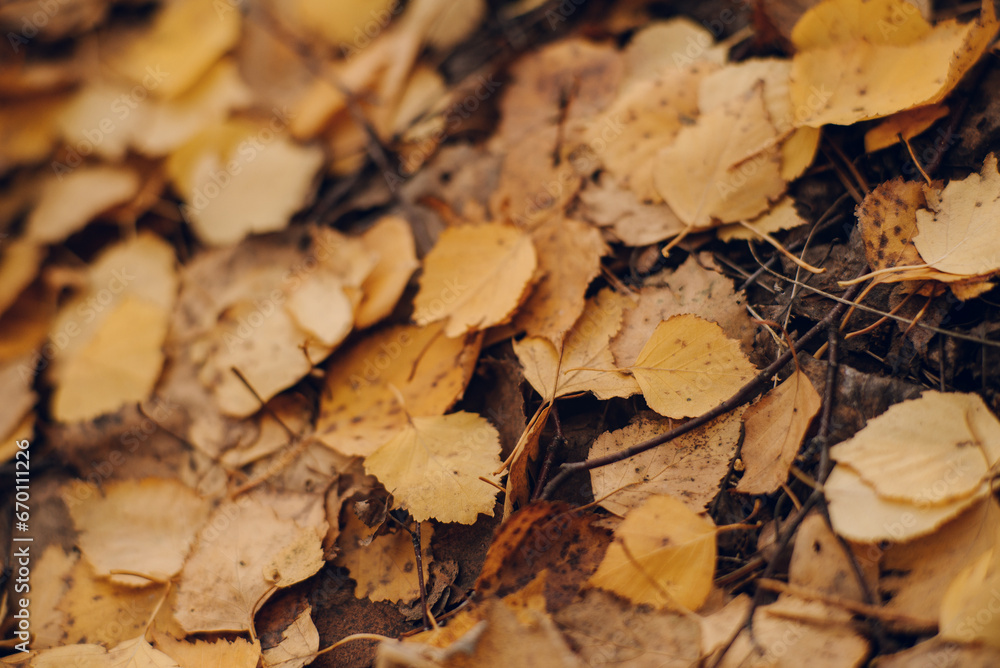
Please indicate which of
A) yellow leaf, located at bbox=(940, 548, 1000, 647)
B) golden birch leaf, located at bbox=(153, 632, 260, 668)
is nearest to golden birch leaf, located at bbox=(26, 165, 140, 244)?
golden birch leaf, located at bbox=(153, 632, 260, 668)

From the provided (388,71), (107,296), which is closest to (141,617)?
(107,296)

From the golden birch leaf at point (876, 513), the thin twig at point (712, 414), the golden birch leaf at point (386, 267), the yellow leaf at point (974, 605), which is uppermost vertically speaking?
the golden birch leaf at point (386, 267)

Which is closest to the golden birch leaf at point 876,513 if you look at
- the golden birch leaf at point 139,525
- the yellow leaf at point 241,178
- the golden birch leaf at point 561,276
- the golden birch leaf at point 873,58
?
the golden birch leaf at point 561,276

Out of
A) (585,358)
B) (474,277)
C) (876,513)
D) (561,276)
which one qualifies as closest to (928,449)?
(876,513)

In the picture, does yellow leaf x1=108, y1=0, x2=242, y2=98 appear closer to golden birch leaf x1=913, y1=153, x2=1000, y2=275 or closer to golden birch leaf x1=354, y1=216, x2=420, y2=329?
golden birch leaf x1=354, y1=216, x2=420, y2=329

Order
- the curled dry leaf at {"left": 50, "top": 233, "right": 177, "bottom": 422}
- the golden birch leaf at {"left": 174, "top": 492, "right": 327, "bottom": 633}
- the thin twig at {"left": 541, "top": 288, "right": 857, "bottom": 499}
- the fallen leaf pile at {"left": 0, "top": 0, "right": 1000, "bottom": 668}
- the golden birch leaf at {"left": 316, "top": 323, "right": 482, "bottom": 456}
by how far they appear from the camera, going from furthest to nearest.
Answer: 1. the curled dry leaf at {"left": 50, "top": 233, "right": 177, "bottom": 422}
2. the golden birch leaf at {"left": 316, "top": 323, "right": 482, "bottom": 456}
3. the golden birch leaf at {"left": 174, "top": 492, "right": 327, "bottom": 633}
4. the thin twig at {"left": 541, "top": 288, "right": 857, "bottom": 499}
5. the fallen leaf pile at {"left": 0, "top": 0, "right": 1000, "bottom": 668}

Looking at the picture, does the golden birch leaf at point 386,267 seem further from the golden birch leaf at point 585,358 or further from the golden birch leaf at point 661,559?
the golden birch leaf at point 661,559
